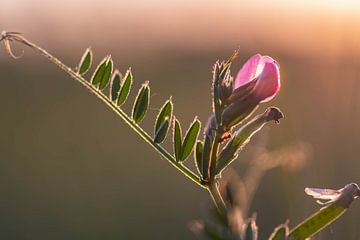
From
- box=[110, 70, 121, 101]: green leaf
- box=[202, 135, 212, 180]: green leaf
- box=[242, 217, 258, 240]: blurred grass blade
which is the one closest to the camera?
box=[242, 217, 258, 240]: blurred grass blade

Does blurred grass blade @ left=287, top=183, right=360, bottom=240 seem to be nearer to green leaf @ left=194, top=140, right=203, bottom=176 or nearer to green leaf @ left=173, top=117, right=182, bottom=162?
green leaf @ left=194, top=140, right=203, bottom=176

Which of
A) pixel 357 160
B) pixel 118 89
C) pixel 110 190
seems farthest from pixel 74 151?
pixel 118 89

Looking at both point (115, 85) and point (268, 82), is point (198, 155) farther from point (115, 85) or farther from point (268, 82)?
point (115, 85)

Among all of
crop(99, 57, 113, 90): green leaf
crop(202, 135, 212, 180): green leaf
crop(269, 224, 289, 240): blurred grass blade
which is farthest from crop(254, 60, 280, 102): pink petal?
crop(99, 57, 113, 90): green leaf

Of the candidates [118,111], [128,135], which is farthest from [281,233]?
[128,135]

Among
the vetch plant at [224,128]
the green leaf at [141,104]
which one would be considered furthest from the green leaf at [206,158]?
the green leaf at [141,104]

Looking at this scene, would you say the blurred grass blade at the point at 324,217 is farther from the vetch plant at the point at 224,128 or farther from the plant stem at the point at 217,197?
the plant stem at the point at 217,197

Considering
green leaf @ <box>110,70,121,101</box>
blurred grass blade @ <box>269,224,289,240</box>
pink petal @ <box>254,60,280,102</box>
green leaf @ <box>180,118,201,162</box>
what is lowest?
blurred grass blade @ <box>269,224,289,240</box>
